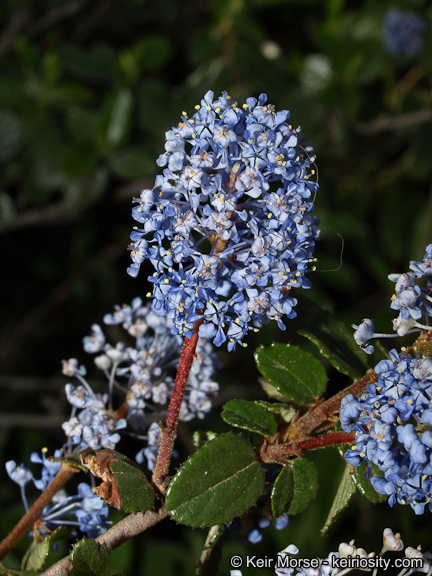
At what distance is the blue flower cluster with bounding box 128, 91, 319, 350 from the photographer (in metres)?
1.42

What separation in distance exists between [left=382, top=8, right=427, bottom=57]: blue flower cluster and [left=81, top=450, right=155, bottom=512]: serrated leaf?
4490 millimetres

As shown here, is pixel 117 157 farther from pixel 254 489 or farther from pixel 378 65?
pixel 254 489

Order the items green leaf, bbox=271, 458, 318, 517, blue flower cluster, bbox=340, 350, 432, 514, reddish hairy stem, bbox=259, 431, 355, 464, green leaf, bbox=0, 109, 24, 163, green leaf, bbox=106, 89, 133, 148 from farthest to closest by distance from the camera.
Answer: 1. green leaf, bbox=0, 109, 24, 163
2. green leaf, bbox=106, 89, 133, 148
3. green leaf, bbox=271, 458, 318, 517
4. reddish hairy stem, bbox=259, 431, 355, 464
5. blue flower cluster, bbox=340, 350, 432, 514

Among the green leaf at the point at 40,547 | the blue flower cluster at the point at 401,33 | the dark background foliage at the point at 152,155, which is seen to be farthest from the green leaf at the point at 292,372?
the blue flower cluster at the point at 401,33

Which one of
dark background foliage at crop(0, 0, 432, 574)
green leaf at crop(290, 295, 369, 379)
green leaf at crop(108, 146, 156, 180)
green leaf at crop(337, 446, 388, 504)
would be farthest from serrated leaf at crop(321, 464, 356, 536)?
green leaf at crop(108, 146, 156, 180)

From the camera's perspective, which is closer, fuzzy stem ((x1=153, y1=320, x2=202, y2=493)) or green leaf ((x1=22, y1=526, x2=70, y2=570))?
fuzzy stem ((x1=153, y1=320, x2=202, y2=493))

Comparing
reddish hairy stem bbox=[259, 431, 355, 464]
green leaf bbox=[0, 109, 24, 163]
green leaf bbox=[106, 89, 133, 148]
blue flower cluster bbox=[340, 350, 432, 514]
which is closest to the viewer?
blue flower cluster bbox=[340, 350, 432, 514]

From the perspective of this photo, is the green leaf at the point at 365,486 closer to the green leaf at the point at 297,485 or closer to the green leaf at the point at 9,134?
the green leaf at the point at 297,485

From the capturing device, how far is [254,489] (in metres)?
1.56

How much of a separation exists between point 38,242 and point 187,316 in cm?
407

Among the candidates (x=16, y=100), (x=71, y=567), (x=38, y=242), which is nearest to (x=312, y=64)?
(x=16, y=100)

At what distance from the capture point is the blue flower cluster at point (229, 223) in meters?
1.42

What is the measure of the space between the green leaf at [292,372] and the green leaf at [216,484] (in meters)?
0.23

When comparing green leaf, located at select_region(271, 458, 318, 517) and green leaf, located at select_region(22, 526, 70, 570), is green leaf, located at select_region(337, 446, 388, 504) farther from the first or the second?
green leaf, located at select_region(22, 526, 70, 570)
